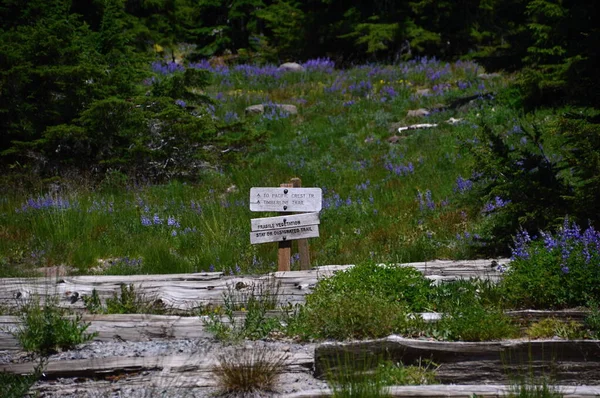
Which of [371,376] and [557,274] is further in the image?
[557,274]

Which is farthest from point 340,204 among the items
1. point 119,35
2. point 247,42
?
point 247,42

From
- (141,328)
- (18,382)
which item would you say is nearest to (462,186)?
(141,328)

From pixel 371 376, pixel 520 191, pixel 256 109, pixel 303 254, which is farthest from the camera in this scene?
pixel 256 109

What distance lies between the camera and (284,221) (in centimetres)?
755

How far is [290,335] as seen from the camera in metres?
5.84

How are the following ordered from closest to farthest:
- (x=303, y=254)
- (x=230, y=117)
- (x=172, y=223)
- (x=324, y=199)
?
(x=303, y=254) < (x=172, y=223) < (x=324, y=199) < (x=230, y=117)

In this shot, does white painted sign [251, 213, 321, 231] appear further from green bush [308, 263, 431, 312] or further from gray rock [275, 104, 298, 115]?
gray rock [275, 104, 298, 115]

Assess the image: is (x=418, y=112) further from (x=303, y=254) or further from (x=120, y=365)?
(x=120, y=365)

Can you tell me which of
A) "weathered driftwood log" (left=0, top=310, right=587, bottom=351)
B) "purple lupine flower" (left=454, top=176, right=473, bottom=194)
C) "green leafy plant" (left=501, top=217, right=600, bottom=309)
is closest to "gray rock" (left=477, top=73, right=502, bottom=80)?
"purple lupine flower" (left=454, top=176, right=473, bottom=194)

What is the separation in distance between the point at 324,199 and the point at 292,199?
10.4 ft

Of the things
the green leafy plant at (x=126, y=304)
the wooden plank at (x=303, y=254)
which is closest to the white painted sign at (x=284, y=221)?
the wooden plank at (x=303, y=254)

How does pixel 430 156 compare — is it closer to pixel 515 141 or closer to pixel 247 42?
pixel 515 141

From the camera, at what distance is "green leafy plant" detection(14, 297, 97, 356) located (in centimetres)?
562

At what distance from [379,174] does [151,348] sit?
6.85 meters
